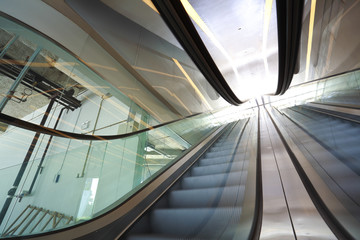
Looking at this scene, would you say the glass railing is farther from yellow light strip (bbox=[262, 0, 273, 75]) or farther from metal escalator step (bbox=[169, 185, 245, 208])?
yellow light strip (bbox=[262, 0, 273, 75])

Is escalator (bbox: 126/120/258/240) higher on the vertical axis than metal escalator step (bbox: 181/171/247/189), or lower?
lower

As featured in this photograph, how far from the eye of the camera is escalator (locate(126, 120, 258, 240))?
1.13 m

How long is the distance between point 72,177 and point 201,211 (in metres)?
1.37

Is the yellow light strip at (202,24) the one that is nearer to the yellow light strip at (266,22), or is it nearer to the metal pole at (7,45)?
the yellow light strip at (266,22)

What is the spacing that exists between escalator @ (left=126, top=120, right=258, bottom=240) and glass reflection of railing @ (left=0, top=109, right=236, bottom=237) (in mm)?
363

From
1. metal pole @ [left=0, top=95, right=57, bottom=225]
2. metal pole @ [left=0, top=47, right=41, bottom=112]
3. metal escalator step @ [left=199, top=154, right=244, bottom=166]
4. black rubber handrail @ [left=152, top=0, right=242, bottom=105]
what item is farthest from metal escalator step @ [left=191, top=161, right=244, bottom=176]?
metal pole @ [left=0, top=47, right=41, bottom=112]

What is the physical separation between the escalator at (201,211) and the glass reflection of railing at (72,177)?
363 millimetres

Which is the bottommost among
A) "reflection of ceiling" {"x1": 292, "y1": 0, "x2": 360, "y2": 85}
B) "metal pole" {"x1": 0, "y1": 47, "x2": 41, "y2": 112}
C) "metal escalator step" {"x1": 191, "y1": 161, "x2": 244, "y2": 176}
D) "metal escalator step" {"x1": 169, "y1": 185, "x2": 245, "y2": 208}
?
"metal escalator step" {"x1": 169, "y1": 185, "x2": 245, "y2": 208}

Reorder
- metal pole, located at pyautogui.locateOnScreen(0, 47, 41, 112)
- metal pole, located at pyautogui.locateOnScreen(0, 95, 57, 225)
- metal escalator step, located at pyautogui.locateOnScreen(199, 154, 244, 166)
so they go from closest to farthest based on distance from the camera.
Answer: metal pole, located at pyautogui.locateOnScreen(0, 95, 57, 225), metal pole, located at pyautogui.locateOnScreen(0, 47, 41, 112), metal escalator step, located at pyautogui.locateOnScreen(199, 154, 244, 166)

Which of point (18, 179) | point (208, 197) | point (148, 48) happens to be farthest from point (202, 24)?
point (18, 179)

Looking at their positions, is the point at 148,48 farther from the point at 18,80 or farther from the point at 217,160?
the point at 217,160

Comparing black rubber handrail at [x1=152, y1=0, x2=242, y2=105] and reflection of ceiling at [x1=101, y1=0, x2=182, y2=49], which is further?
reflection of ceiling at [x1=101, y1=0, x2=182, y2=49]

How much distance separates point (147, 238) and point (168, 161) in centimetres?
146

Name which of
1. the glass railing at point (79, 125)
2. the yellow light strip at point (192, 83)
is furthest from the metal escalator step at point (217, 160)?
the yellow light strip at point (192, 83)
